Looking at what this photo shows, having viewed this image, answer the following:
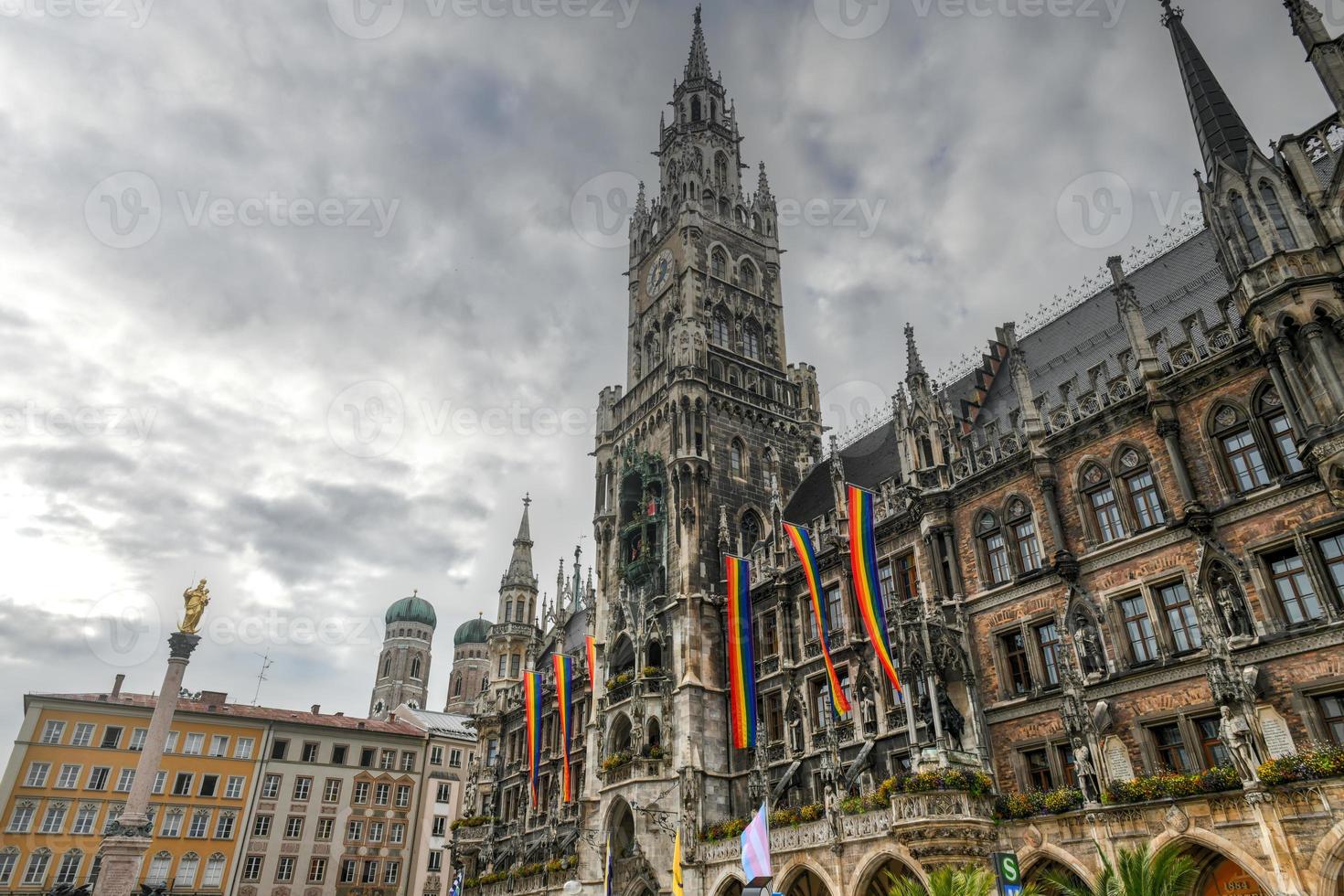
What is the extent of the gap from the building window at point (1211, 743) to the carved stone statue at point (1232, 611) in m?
2.18

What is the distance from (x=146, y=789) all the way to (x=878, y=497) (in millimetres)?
33739

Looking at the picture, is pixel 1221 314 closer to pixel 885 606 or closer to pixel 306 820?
pixel 885 606

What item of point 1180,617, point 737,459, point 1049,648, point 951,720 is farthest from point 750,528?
point 1180,617

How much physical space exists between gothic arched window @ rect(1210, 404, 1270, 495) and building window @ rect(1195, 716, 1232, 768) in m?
5.86

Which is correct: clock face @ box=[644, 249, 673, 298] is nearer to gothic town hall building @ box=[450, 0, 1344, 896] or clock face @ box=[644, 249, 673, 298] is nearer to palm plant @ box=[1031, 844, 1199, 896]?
gothic town hall building @ box=[450, 0, 1344, 896]

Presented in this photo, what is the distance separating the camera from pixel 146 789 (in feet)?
123

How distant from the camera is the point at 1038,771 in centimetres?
2450

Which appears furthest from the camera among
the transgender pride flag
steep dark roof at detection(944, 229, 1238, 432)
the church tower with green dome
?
the church tower with green dome

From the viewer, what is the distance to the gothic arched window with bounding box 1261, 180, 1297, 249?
2136 centimetres

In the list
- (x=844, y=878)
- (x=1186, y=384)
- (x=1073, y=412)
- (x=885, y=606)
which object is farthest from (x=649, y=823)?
(x=1186, y=384)

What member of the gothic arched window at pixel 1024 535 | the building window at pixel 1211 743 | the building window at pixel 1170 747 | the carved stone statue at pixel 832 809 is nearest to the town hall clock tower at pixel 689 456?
the carved stone statue at pixel 832 809

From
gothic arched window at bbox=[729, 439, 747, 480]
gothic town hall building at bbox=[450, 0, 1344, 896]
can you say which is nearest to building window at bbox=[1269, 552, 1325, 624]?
gothic town hall building at bbox=[450, 0, 1344, 896]

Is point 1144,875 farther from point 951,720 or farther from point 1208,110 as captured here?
point 1208,110

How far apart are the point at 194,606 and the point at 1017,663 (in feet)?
126
